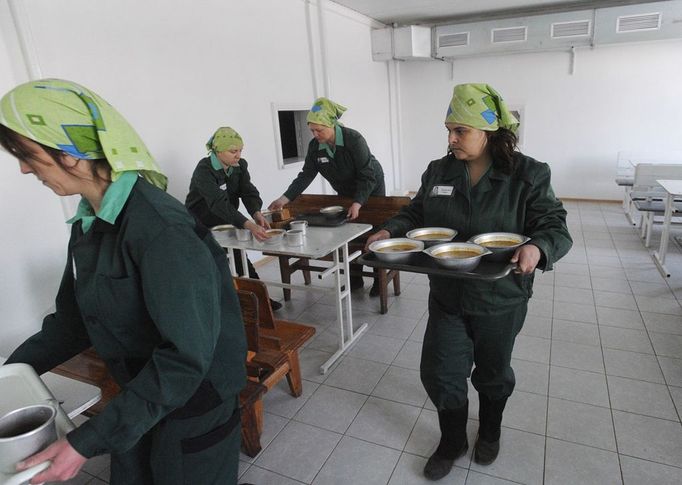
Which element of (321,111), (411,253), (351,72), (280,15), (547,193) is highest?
(280,15)

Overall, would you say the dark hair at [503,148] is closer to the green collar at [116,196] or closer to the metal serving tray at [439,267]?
the metal serving tray at [439,267]

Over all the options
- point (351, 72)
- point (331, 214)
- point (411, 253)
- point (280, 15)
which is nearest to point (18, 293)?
point (331, 214)

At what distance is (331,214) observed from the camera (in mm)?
2896

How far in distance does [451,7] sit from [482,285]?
539 cm

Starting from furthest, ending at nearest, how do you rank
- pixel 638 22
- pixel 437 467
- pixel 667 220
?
pixel 638 22 < pixel 667 220 < pixel 437 467

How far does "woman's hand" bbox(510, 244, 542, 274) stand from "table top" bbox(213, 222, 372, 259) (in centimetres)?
109

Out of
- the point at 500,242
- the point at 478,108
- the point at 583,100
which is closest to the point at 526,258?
the point at 500,242

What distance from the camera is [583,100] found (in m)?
6.15

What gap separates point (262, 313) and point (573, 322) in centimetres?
214

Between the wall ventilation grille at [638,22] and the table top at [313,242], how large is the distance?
505 cm

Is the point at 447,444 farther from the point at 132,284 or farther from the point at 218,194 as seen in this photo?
the point at 218,194

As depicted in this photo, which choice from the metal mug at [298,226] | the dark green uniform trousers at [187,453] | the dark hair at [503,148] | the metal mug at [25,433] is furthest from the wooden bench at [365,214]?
the metal mug at [25,433]

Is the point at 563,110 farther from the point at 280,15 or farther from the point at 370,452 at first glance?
the point at 370,452

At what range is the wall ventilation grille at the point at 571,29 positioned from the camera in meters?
5.62
